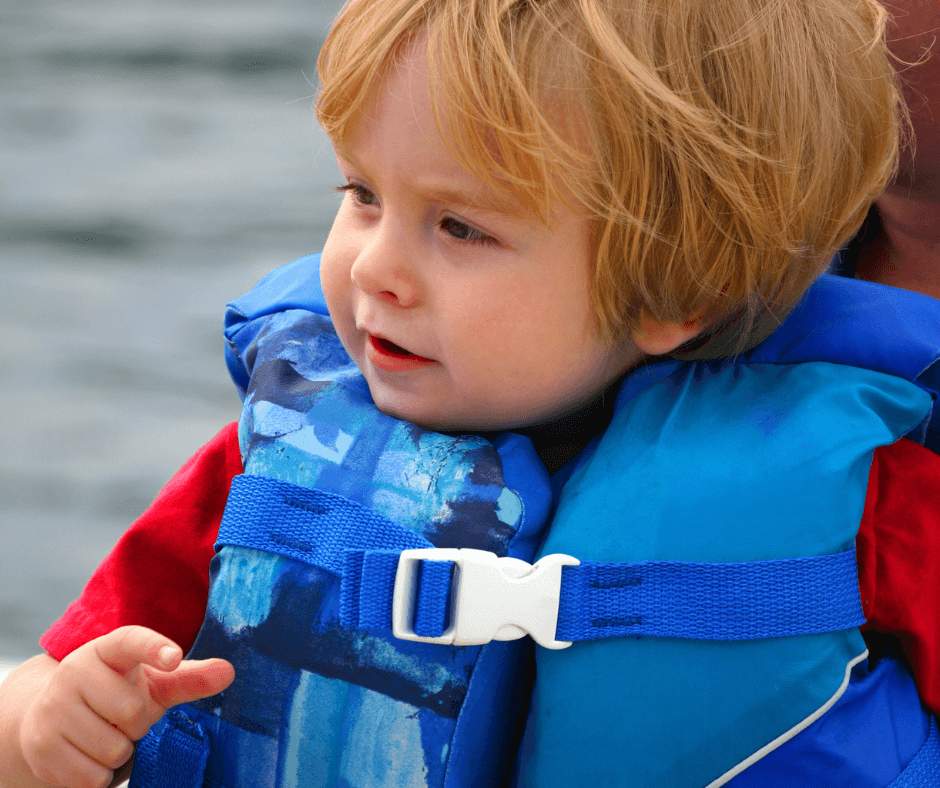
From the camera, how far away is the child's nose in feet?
2.96

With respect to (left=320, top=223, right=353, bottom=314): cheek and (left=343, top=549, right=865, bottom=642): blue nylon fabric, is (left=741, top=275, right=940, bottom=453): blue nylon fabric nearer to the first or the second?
(left=343, top=549, right=865, bottom=642): blue nylon fabric

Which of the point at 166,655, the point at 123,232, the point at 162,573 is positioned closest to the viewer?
the point at 166,655

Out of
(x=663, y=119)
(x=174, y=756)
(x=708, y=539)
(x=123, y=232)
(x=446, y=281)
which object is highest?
(x=663, y=119)

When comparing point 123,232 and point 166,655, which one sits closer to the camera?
point 166,655

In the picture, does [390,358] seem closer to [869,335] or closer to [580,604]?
[580,604]

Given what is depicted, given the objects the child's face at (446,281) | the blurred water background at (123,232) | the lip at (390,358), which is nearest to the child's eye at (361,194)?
the child's face at (446,281)

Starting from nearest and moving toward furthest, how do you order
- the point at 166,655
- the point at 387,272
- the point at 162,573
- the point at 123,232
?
1. the point at 166,655
2. the point at 387,272
3. the point at 162,573
4. the point at 123,232

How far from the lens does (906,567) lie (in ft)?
3.03

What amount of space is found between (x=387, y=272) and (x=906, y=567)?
514mm

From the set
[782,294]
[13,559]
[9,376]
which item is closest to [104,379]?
[9,376]

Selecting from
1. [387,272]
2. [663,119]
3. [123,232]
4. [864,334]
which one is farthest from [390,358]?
[123,232]

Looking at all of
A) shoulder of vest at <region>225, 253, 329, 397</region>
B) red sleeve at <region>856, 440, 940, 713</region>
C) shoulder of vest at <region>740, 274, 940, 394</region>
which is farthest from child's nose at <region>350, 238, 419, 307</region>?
red sleeve at <region>856, 440, 940, 713</region>

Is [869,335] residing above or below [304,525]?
above

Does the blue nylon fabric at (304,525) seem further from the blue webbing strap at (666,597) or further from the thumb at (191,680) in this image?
the thumb at (191,680)
